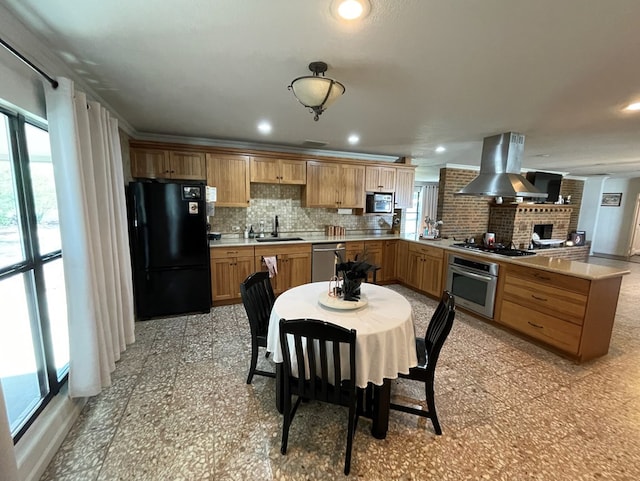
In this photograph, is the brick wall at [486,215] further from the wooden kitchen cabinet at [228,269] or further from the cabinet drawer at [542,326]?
the wooden kitchen cabinet at [228,269]

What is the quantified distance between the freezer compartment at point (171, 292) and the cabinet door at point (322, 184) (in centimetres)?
197

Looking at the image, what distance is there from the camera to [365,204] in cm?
486

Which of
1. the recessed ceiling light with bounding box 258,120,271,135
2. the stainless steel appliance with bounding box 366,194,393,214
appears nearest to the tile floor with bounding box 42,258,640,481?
the recessed ceiling light with bounding box 258,120,271,135

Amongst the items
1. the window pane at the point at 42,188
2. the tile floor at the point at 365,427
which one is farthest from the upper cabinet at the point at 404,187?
the window pane at the point at 42,188

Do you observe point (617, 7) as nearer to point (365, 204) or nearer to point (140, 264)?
→ point (365, 204)

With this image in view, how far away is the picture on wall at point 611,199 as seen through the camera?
Answer: 7.76 metres

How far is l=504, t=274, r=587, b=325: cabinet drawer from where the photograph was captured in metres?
2.58

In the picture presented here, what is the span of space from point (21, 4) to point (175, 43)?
669mm

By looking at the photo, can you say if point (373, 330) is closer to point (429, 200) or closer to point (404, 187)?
point (404, 187)

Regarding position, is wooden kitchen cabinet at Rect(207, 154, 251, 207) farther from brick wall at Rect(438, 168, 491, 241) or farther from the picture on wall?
the picture on wall

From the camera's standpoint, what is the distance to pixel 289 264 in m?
4.15

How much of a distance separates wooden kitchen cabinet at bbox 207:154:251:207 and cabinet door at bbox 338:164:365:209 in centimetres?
157

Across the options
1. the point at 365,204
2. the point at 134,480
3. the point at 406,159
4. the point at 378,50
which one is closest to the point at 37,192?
the point at 134,480

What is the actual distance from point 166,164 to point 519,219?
7.11m
